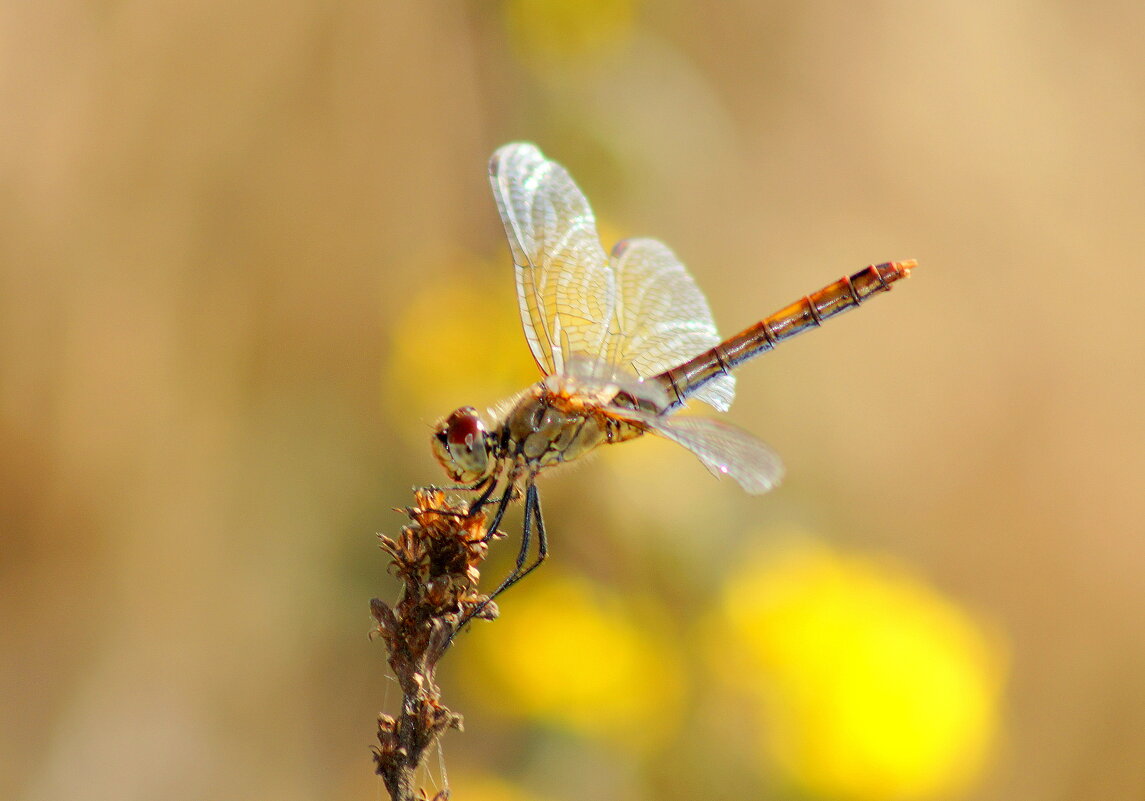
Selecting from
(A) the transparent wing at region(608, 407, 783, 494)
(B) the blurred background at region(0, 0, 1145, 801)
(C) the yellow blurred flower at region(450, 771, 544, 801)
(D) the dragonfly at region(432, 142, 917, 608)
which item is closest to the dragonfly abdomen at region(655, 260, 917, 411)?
(D) the dragonfly at region(432, 142, 917, 608)

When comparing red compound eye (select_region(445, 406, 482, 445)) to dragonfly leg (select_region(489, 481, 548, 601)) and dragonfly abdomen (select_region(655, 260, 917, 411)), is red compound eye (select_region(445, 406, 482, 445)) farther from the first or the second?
dragonfly abdomen (select_region(655, 260, 917, 411))

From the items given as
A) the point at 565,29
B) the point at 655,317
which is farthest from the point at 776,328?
the point at 565,29

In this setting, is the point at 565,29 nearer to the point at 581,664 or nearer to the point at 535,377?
the point at 535,377

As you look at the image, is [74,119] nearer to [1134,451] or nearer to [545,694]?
[545,694]

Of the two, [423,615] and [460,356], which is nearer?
[423,615]

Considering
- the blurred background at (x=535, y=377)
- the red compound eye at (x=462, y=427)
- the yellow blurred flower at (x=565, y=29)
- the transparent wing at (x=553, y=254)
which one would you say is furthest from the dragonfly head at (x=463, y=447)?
the yellow blurred flower at (x=565, y=29)

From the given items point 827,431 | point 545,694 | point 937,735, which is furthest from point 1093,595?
point 545,694
